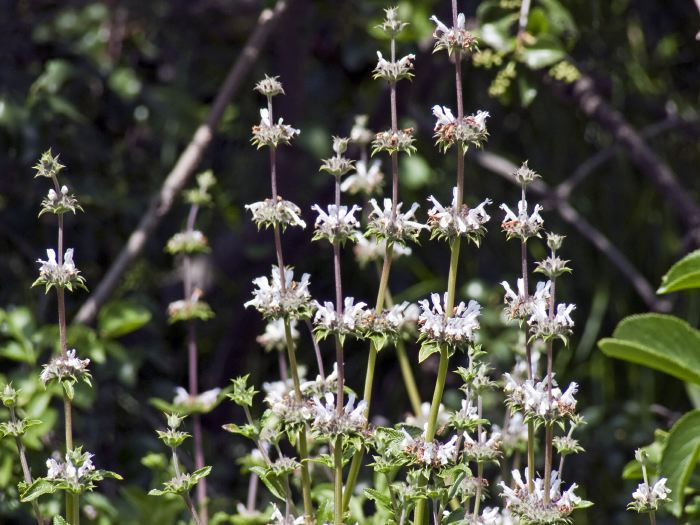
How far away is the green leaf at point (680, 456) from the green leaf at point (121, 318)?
0.88m

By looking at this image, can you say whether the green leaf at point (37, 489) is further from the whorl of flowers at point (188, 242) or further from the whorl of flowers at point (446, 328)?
the whorl of flowers at point (188, 242)

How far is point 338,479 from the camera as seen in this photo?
3.74ft

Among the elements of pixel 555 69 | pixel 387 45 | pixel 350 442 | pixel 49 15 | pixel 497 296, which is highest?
pixel 49 15

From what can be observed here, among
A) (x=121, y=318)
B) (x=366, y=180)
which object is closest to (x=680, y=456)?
(x=366, y=180)

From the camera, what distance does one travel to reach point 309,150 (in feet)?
7.82

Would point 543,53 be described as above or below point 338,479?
above

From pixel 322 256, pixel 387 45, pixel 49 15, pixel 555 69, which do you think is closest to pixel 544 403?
pixel 555 69

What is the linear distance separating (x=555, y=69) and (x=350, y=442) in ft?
3.13

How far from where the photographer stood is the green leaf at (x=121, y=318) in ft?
6.25

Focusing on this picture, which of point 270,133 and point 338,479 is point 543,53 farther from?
point 338,479

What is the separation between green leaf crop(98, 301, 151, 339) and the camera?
1.90m

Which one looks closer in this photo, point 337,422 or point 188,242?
point 337,422

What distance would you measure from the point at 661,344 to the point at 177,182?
1.00 meters

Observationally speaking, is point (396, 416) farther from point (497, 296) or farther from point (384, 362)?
point (497, 296)
